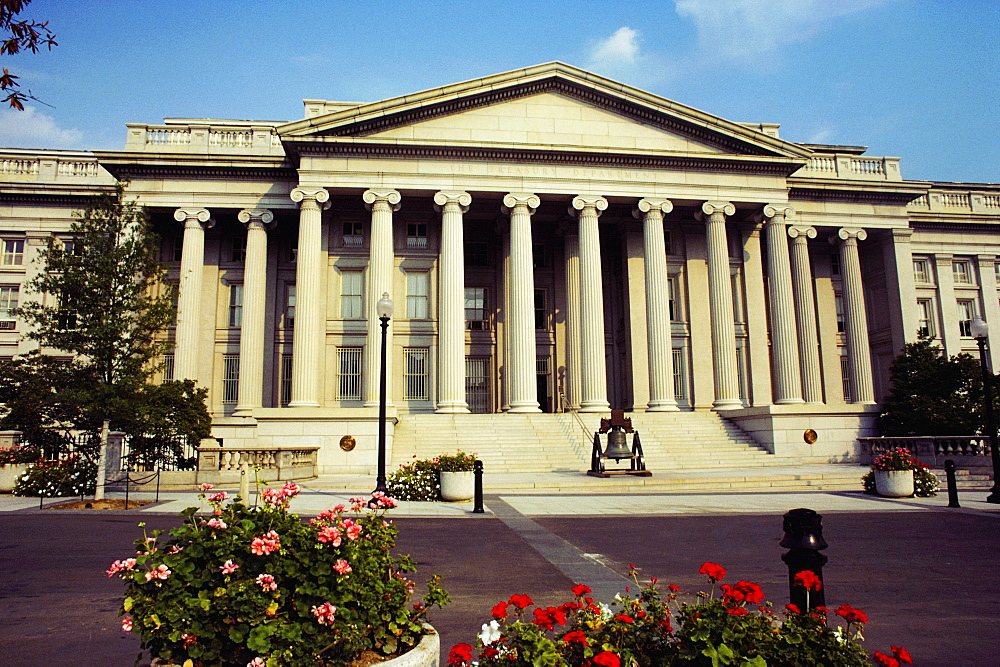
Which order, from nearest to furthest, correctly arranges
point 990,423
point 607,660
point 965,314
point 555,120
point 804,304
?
1. point 607,660
2. point 990,423
3. point 555,120
4. point 804,304
5. point 965,314

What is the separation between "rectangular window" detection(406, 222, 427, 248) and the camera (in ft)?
125

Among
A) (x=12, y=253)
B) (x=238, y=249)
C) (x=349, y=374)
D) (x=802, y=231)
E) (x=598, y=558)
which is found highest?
(x=12, y=253)

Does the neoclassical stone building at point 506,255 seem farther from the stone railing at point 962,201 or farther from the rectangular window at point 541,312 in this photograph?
the stone railing at point 962,201

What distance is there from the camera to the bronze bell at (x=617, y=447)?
2302 centimetres

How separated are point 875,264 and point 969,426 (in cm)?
1680

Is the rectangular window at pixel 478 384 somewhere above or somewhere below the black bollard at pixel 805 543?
above

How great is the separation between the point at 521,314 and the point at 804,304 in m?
16.2

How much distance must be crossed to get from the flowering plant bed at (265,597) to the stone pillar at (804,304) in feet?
116

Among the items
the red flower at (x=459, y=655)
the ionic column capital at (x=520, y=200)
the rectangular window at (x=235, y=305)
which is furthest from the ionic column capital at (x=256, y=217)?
the red flower at (x=459, y=655)

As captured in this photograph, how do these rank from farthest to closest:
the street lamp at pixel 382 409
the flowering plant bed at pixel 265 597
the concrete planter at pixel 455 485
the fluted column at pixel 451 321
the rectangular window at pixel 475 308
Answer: the rectangular window at pixel 475 308 → the fluted column at pixel 451 321 → the concrete planter at pixel 455 485 → the street lamp at pixel 382 409 → the flowering plant bed at pixel 265 597

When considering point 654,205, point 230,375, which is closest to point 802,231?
point 654,205

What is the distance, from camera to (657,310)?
111ft

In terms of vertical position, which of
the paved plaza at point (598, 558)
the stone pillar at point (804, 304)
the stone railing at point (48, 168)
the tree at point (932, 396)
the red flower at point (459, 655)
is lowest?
the paved plaza at point (598, 558)

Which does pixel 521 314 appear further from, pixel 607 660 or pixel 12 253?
pixel 12 253
